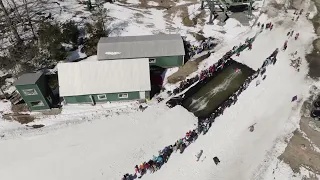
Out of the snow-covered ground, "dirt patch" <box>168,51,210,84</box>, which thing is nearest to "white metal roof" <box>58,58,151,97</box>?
the snow-covered ground

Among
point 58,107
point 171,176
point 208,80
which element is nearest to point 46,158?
point 58,107

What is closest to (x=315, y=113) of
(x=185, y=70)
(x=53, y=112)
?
(x=185, y=70)

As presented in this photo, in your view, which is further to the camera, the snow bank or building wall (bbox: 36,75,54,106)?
building wall (bbox: 36,75,54,106)

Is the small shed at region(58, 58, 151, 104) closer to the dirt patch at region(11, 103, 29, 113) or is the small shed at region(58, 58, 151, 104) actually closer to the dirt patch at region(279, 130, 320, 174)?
the dirt patch at region(11, 103, 29, 113)

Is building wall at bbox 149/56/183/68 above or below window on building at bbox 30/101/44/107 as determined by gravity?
above

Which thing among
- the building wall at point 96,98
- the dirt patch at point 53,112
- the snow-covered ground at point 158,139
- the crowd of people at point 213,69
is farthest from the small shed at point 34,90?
the crowd of people at point 213,69

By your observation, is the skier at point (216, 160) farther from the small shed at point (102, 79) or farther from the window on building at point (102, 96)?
the window on building at point (102, 96)
